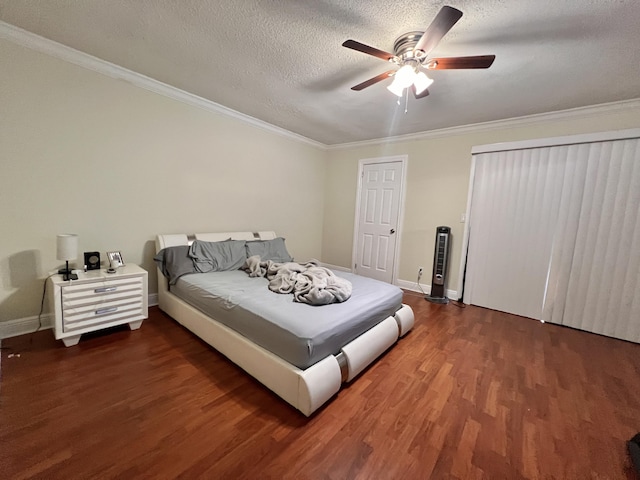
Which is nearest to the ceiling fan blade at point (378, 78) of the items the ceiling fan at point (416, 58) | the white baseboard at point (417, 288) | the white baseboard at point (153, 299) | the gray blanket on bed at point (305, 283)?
the ceiling fan at point (416, 58)

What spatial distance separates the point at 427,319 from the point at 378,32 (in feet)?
9.64

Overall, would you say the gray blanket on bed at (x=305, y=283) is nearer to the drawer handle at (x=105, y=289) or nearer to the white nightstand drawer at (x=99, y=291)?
the white nightstand drawer at (x=99, y=291)

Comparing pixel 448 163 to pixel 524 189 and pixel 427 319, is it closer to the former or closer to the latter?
pixel 524 189

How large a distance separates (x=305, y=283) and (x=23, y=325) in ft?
8.41

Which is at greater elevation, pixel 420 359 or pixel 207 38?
pixel 207 38

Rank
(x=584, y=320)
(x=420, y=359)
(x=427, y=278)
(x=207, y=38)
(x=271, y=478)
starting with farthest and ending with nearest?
(x=427, y=278) < (x=584, y=320) < (x=420, y=359) < (x=207, y=38) < (x=271, y=478)

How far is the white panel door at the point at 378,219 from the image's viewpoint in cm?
437

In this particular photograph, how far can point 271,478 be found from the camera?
3.90 ft

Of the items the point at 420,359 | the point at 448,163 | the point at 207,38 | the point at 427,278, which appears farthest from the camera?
the point at 427,278

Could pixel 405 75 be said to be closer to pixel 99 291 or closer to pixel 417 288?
pixel 99 291

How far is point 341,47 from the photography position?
200 centimetres

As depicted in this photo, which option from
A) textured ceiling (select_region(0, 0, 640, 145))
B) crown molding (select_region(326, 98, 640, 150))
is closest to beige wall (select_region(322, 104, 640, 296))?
crown molding (select_region(326, 98, 640, 150))

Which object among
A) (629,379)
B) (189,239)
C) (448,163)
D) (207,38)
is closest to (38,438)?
(189,239)

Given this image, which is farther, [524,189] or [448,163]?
[448,163]
